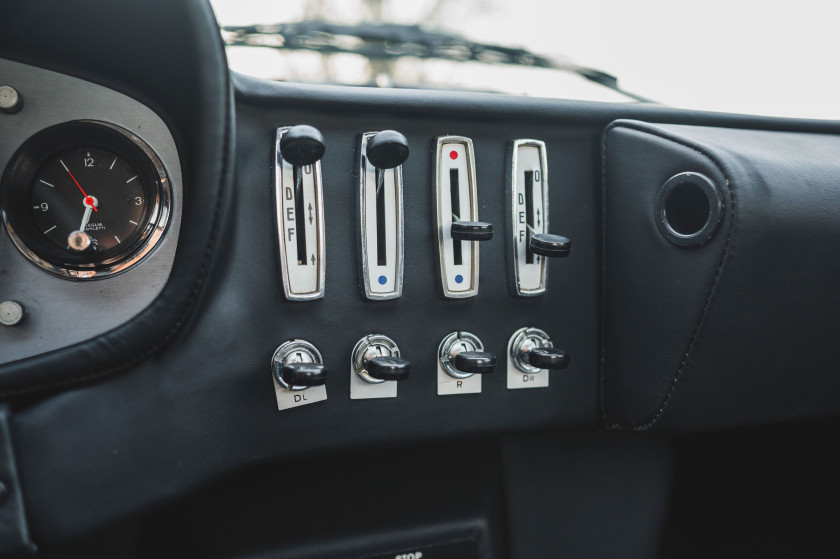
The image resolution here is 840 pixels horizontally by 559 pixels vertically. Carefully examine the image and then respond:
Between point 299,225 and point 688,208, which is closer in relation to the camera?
point 299,225

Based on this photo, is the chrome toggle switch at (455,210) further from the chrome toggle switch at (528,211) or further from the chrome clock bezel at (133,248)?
the chrome clock bezel at (133,248)

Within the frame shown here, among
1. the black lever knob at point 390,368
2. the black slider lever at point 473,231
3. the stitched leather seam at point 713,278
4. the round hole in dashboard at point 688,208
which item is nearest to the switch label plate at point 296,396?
the black lever knob at point 390,368

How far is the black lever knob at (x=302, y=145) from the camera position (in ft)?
2.91

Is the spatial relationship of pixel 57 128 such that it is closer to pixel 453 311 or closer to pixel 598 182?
pixel 453 311

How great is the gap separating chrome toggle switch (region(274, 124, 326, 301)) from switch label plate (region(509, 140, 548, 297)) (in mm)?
361

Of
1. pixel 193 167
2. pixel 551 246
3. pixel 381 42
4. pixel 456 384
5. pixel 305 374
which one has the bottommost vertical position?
pixel 456 384

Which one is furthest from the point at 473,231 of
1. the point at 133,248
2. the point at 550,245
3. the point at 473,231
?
the point at 133,248

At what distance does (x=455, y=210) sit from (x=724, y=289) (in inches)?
18.8

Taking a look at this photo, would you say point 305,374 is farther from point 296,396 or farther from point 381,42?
point 381,42

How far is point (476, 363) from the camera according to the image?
3.26 ft

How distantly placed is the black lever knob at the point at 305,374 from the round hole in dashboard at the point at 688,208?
2.12 feet

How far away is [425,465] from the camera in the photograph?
129 cm

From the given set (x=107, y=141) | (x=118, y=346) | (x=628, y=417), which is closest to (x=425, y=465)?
(x=628, y=417)

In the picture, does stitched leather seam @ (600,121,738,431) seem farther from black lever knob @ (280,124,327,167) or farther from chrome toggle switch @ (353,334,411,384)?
black lever knob @ (280,124,327,167)
